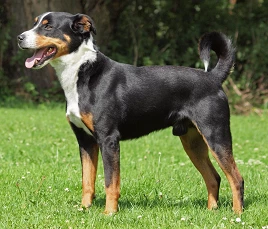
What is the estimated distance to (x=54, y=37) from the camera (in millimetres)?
5875

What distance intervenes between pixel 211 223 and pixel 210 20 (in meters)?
14.4

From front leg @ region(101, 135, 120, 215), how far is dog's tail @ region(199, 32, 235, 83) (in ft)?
4.43

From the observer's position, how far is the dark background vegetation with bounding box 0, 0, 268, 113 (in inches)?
694

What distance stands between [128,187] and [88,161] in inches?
35.0

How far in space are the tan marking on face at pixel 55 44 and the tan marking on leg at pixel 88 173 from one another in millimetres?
1008

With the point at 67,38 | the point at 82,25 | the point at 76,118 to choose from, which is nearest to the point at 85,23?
the point at 82,25

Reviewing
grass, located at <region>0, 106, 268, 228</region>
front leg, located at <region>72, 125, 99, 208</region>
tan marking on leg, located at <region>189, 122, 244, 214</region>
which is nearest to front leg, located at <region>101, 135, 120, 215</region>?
grass, located at <region>0, 106, 268, 228</region>

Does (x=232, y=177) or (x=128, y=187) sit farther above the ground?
(x=232, y=177)

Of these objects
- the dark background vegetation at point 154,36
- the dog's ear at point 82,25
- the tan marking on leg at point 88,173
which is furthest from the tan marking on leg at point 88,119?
the dark background vegetation at point 154,36

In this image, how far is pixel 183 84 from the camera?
20.1ft

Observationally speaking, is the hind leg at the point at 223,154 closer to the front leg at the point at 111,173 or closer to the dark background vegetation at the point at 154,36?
the front leg at the point at 111,173

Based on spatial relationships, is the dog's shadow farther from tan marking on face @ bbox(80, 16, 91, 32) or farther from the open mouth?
tan marking on face @ bbox(80, 16, 91, 32)

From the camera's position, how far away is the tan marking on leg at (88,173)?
6.21 m

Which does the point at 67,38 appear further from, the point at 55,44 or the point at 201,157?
the point at 201,157
